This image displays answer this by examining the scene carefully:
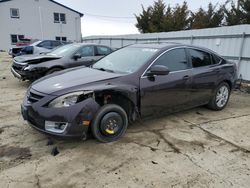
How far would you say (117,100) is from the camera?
3.55 metres

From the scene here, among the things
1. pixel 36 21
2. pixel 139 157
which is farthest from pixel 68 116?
pixel 36 21

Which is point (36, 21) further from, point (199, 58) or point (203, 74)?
point (203, 74)

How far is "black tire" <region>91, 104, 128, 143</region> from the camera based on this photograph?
10.9 ft

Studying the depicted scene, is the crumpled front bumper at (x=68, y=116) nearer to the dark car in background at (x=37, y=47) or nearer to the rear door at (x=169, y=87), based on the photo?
the rear door at (x=169, y=87)

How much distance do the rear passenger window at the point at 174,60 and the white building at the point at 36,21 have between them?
88.3 feet

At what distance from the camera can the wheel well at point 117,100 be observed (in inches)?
132

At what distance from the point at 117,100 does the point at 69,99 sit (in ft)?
2.59

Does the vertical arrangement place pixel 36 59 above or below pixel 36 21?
below

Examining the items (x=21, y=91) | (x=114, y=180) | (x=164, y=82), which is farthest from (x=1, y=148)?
(x=21, y=91)

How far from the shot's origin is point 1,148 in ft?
10.9

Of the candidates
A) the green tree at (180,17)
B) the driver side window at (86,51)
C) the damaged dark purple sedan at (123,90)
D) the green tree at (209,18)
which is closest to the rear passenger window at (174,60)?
the damaged dark purple sedan at (123,90)

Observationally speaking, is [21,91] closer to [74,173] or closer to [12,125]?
[12,125]

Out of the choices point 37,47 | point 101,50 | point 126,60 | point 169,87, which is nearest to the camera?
point 169,87

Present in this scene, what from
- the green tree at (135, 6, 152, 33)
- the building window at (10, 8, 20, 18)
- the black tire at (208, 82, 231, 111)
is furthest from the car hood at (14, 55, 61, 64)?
the building window at (10, 8, 20, 18)
